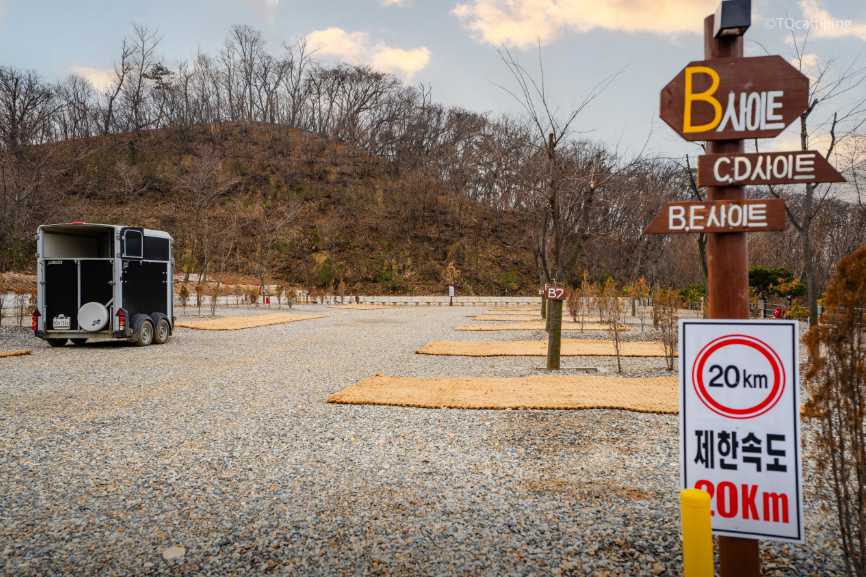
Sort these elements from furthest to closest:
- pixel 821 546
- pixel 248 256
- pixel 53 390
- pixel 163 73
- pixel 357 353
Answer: pixel 163 73 < pixel 248 256 < pixel 357 353 < pixel 53 390 < pixel 821 546

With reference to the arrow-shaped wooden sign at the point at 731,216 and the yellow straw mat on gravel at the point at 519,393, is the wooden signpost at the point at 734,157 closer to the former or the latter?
the arrow-shaped wooden sign at the point at 731,216

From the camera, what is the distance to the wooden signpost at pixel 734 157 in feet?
7.48

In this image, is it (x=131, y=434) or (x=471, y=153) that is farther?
(x=471, y=153)

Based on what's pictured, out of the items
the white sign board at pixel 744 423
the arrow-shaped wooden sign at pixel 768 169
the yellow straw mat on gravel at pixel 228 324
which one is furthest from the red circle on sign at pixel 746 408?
the yellow straw mat on gravel at pixel 228 324

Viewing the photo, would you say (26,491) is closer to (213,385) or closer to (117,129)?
(213,385)

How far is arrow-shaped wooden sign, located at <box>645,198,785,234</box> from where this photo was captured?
7.54 ft

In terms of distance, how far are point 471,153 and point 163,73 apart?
31.5 m

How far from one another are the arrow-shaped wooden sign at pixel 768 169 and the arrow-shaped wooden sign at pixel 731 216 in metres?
0.08

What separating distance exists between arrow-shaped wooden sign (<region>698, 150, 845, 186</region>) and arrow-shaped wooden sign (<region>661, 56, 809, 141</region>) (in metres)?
0.10

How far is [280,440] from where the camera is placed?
490 centimetres

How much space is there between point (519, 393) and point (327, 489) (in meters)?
3.39

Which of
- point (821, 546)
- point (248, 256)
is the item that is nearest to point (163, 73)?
point (248, 256)

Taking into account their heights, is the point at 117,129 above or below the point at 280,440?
above

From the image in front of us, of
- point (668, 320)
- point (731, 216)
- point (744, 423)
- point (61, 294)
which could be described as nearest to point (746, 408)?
point (744, 423)
